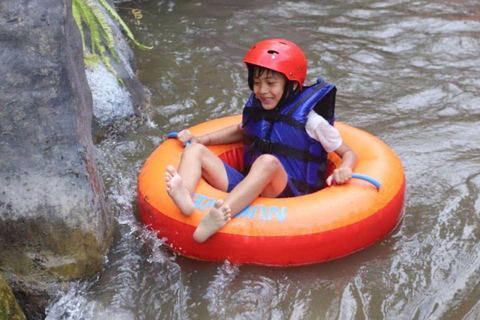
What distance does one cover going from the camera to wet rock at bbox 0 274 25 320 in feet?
9.95

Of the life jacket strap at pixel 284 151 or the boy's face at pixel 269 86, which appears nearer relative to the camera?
the boy's face at pixel 269 86

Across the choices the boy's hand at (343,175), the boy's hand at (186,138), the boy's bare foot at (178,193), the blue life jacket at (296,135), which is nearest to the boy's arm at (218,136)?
the boy's hand at (186,138)

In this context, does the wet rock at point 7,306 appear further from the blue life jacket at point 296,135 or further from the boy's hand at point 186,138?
the blue life jacket at point 296,135

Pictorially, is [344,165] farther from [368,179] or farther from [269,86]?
[269,86]

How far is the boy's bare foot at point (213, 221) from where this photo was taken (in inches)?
139

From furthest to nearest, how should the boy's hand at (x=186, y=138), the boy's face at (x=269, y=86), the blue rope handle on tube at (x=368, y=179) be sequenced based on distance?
the boy's hand at (x=186, y=138) → the boy's face at (x=269, y=86) → the blue rope handle on tube at (x=368, y=179)

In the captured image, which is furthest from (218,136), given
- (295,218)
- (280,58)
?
(295,218)

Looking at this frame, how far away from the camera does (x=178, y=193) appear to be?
3.65 meters

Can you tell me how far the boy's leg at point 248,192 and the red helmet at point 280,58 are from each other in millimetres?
577

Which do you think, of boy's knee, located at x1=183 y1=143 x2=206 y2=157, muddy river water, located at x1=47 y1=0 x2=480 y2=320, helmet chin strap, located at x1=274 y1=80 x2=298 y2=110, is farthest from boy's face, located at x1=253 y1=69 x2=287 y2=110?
muddy river water, located at x1=47 y1=0 x2=480 y2=320

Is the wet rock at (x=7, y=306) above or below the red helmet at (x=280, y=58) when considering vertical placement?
below

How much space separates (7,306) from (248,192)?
1.51 m

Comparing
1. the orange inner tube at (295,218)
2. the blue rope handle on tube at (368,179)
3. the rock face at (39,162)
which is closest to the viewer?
the rock face at (39,162)

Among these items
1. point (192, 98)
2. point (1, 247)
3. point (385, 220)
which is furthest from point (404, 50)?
point (1, 247)
